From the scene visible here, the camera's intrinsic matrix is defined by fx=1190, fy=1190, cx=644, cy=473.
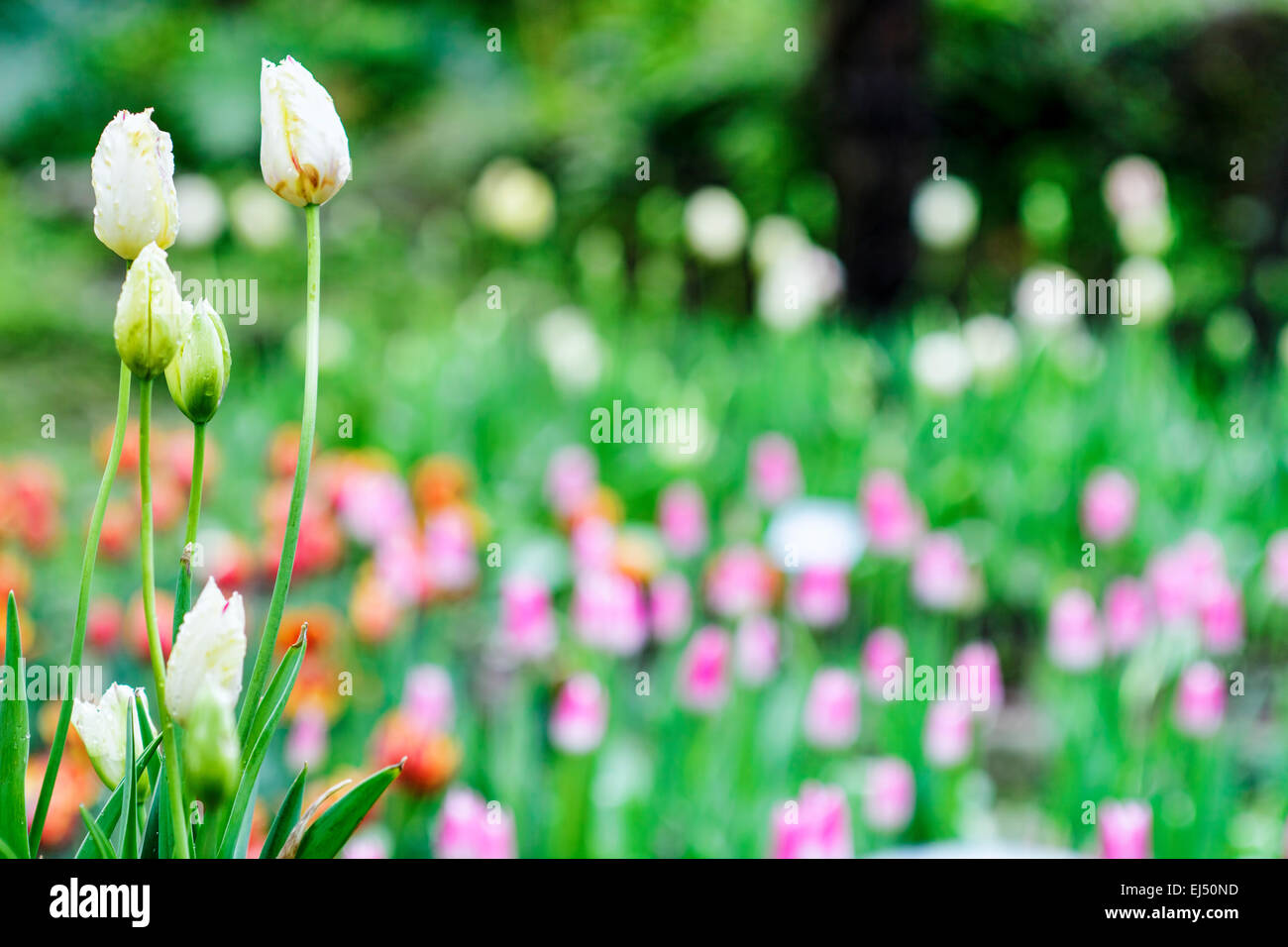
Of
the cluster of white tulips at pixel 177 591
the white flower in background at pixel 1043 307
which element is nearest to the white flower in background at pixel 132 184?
the cluster of white tulips at pixel 177 591

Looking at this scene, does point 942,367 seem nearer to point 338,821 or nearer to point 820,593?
point 820,593

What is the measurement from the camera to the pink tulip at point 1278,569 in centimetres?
169

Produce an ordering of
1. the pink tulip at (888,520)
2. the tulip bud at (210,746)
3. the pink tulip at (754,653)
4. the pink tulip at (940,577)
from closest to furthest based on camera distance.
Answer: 1. the tulip bud at (210,746)
2. the pink tulip at (754,653)
3. the pink tulip at (940,577)
4. the pink tulip at (888,520)

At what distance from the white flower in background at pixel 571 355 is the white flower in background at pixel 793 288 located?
409 millimetres

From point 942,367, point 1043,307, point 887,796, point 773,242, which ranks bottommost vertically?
point 887,796

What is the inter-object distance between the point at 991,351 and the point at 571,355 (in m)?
0.85

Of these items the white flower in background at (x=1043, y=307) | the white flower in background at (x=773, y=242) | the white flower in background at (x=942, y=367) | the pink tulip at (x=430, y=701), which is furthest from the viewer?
the white flower in background at (x=773, y=242)

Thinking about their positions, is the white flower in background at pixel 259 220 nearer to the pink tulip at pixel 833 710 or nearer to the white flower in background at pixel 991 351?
the white flower in background at pixel 991 351

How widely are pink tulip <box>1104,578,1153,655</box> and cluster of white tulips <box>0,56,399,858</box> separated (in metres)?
1.32

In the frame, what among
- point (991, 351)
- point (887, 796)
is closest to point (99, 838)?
point (887, 796)

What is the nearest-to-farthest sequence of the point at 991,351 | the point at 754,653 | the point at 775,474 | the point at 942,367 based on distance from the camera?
the point at 754,653
the point at 775,474
the point at 942,367
the point at 991,351

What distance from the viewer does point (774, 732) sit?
147cm

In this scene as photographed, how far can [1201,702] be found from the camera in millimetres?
1341

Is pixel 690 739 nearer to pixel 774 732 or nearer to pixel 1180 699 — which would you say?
pixel 774 732
